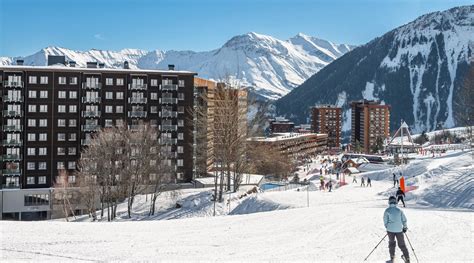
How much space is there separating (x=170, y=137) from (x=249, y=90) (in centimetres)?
2415

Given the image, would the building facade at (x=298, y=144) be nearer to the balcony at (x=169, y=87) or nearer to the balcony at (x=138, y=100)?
the balcony at (x=169, y=87)

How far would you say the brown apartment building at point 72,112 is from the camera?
243 ft

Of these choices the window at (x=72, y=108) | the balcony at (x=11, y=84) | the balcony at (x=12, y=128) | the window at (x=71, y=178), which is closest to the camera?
the balcony at (x=12, y=128)

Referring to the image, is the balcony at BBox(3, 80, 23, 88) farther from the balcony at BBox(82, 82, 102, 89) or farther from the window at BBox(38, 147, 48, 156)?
the window at BBox(38, 147, 48, 156)

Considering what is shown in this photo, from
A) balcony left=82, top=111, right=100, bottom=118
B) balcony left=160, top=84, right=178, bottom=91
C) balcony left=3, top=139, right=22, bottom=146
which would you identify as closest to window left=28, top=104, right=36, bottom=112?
balcony left=3, top=139, right=22, bottom=146

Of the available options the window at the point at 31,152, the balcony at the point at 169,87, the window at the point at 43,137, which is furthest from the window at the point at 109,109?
the window at the point at 31,152

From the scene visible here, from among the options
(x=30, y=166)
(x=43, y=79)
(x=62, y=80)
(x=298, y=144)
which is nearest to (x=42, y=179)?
(x=30, y=166)

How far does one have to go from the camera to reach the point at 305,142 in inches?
7087

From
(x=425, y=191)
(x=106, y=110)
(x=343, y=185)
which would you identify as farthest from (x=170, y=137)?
(x=425, y=191)

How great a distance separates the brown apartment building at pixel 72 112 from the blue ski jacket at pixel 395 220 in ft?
200

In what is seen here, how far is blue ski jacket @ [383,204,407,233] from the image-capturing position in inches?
559

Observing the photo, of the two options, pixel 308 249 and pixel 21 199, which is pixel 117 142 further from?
pixel 308 249

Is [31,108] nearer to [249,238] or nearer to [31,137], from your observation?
[31,137]

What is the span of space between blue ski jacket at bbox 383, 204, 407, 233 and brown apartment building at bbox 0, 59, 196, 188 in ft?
200
